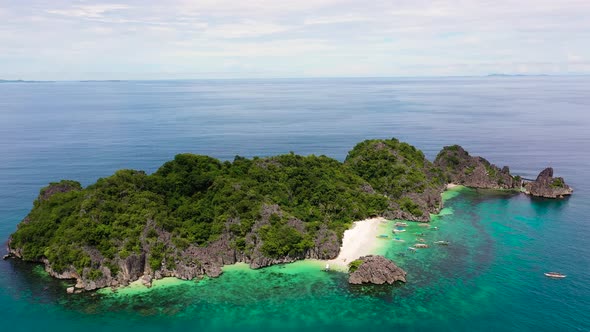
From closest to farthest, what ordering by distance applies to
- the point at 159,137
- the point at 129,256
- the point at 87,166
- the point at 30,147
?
the point at 129,256 → the point at 87,166 → the point at 30,147 → the point at 159,137

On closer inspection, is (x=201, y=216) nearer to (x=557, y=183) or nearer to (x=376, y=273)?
(x=376, y=273)

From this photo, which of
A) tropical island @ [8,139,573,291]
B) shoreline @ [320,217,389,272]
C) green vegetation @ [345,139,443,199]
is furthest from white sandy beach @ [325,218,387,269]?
green vegetation @ [345,139,443,199]

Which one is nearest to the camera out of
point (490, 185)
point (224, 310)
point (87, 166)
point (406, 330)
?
point (406, 330)

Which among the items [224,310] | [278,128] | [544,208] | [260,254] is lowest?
[224,310]

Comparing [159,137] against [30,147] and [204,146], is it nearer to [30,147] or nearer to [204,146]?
[204,146]

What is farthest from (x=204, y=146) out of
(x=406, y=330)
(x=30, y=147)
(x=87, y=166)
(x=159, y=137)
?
(x=406, y=330)

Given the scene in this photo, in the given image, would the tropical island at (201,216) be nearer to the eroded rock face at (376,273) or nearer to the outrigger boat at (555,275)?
the eroded rock face at (376,273)
